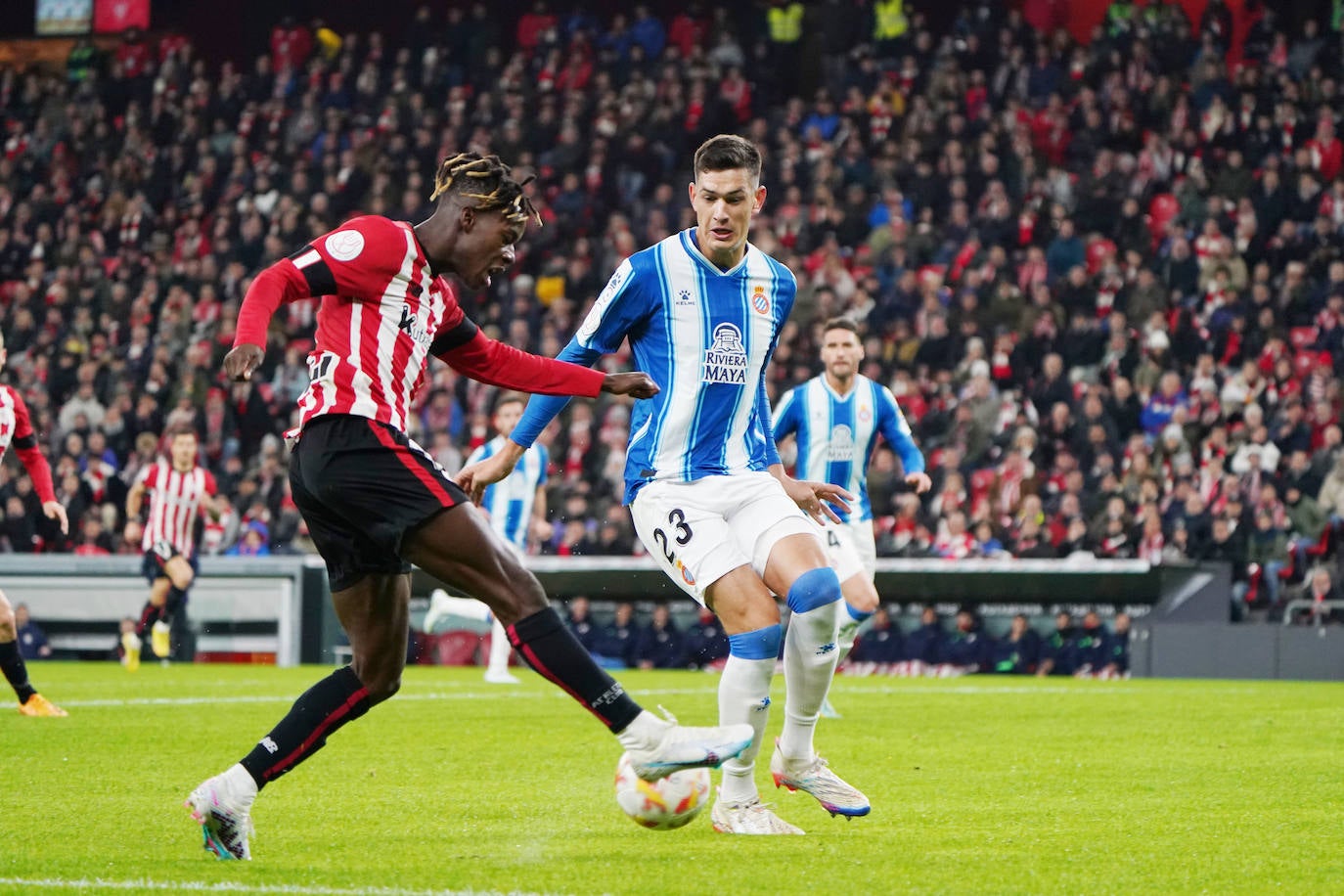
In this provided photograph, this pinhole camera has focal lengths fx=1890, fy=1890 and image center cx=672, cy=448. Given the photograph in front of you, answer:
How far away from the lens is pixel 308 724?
18.7 ft

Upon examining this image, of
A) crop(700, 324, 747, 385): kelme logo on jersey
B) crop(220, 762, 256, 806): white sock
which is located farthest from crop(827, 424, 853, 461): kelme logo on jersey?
crop(220, 762, 256, 806): white sock

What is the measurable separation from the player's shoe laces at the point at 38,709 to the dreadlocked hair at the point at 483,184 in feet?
21.8

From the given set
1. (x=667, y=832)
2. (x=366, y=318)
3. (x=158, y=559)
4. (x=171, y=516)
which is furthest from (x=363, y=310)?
(x=158, y=559)

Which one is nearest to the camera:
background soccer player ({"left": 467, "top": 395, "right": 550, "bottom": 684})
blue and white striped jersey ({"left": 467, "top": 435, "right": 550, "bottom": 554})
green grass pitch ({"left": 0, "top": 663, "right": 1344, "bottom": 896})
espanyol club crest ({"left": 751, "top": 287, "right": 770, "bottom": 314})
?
green grass pitch ({"left": 0, "top": 663, "right": 1344, "bottom": 896})

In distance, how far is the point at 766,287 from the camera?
6688 millimetres

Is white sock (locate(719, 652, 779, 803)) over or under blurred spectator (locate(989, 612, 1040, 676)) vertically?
over

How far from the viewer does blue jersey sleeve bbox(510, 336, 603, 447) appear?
6391 mm

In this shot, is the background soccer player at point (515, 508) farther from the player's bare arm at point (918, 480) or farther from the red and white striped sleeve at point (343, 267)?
the red and white striped sleeve at point (343, 267)

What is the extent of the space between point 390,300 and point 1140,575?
13307 mm

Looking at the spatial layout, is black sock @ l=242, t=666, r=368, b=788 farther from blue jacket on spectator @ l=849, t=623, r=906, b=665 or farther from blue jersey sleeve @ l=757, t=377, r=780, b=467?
blue jacket on spectator @ l=849, t=623, r=906, b=665

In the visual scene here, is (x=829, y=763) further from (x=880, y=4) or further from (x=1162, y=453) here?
(x=880, y=4)

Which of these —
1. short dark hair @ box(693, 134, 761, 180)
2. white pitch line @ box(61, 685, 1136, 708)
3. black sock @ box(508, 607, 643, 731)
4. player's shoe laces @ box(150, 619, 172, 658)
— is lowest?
player's shoe laces @ box(150, 619, 172, 658)

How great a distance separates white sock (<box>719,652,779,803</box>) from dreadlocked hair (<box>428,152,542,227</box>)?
64.6 inches

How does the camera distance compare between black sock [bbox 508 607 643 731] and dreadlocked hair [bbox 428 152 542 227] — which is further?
dreadlocked hair [bbox 428 152 542 227]
